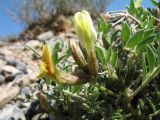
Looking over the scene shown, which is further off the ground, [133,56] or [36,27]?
[36,27]

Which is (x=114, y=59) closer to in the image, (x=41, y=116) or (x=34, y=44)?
(x=41, y=116)

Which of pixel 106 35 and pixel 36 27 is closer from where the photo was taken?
pixel 106 35

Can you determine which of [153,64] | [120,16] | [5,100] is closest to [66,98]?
[120,16]

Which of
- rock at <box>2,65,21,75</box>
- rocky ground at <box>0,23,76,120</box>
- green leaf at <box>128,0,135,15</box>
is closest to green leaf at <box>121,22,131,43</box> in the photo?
green leaf at <box>128,0,135,15</box>

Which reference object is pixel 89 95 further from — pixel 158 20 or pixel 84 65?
pixel 158 20

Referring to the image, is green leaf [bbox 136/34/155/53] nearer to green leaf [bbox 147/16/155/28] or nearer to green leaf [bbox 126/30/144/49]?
green leaf [bbox 126/30/144/49]

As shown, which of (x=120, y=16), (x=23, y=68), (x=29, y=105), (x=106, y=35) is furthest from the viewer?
(x=23, y=68)

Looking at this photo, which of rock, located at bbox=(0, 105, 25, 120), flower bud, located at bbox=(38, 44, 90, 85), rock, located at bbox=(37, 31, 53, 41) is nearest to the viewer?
flower bud, located at bbox=(38, 44, 90, 85)
